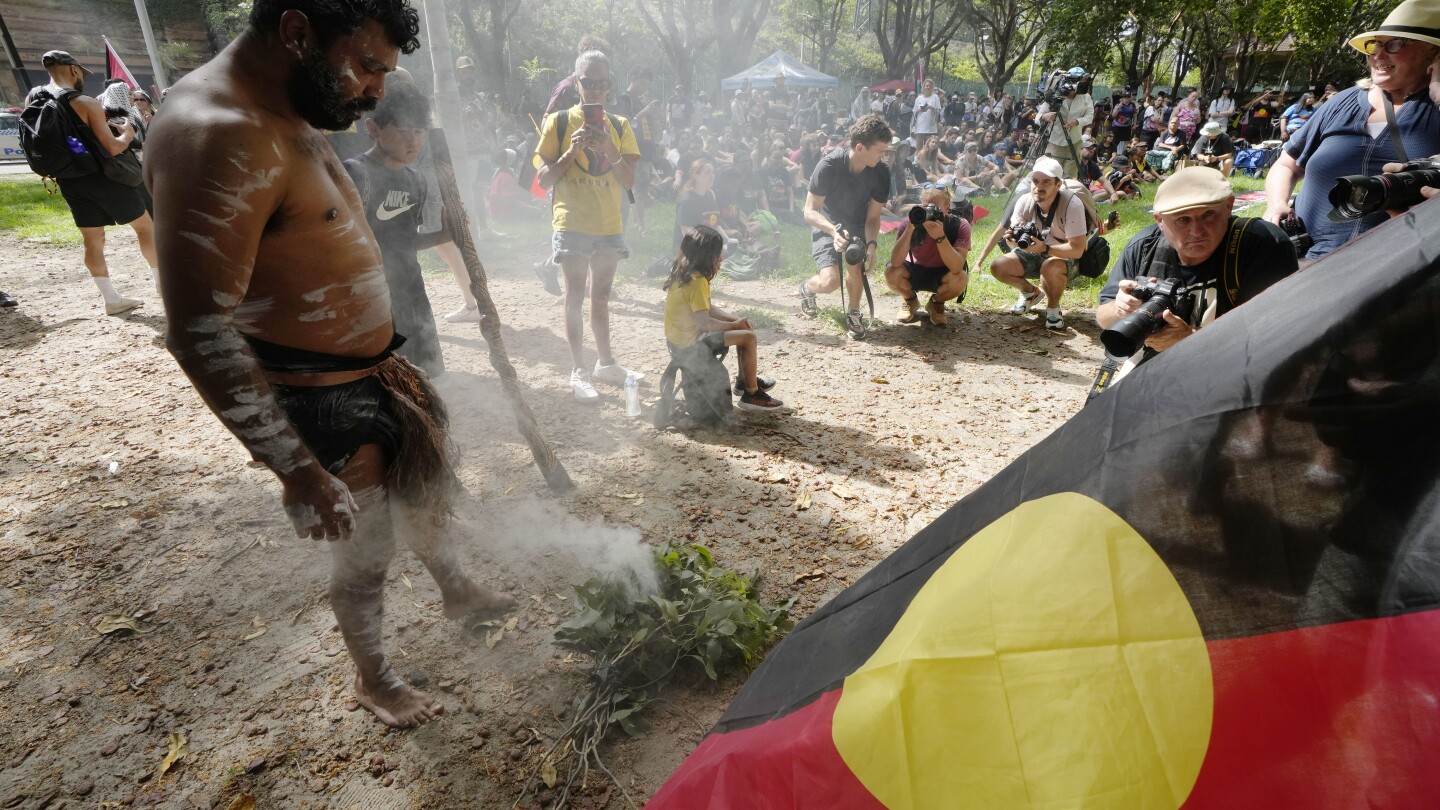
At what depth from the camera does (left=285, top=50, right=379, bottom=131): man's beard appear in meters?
1.59

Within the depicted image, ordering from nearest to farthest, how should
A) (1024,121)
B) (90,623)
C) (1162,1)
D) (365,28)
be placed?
(365,28), (90,623), (1024,121), (1162,1)

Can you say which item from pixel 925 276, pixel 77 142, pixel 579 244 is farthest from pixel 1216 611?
pixel 77 142

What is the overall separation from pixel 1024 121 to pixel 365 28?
70.6ft

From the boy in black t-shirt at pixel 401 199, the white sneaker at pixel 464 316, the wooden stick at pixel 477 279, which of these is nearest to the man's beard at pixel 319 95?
the wooden stick at pixel 477 279

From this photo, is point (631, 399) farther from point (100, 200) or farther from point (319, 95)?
point (100, 200)

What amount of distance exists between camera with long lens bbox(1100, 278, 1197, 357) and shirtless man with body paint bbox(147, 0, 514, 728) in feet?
7.45

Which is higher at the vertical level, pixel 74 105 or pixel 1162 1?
pixel 1162 1

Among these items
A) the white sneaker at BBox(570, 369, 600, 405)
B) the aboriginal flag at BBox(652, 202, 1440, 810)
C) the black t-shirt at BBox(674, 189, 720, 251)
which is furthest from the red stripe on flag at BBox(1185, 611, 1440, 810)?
the black t-shirt at BBox(674, 189, 720, 251)

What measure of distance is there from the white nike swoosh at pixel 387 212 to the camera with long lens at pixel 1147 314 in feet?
10.5

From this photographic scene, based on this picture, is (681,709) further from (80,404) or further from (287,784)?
(80,404)

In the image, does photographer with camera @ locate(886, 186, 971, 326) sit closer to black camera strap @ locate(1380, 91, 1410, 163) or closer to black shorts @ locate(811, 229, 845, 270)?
black shorts @ locate(811, 229, 845, 270)

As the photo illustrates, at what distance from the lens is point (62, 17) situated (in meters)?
24.6

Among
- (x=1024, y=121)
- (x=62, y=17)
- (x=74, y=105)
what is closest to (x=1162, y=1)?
(x=1024, y=121)

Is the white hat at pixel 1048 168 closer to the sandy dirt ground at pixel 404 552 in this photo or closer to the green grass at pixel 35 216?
the sandy dirt ground at pixel 404 552
